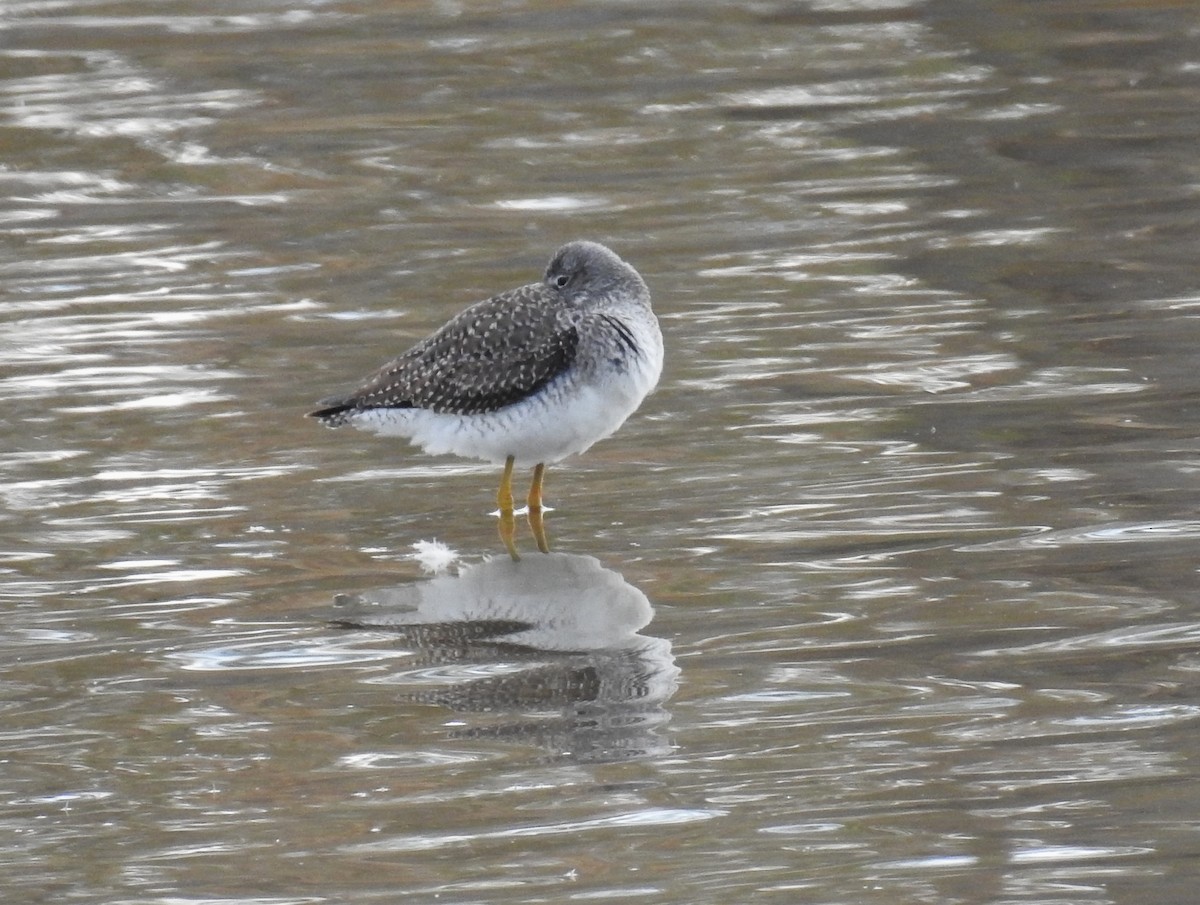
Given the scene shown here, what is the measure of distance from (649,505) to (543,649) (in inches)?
70.6

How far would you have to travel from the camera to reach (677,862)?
20.9 ft

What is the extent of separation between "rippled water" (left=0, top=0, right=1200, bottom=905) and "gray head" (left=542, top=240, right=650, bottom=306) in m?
0.93

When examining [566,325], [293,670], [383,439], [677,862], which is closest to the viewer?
[677,862]

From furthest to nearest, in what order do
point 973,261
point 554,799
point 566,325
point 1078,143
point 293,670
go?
point 1078,143
point 973,261
point 566,325
point 293,670
point 554,799

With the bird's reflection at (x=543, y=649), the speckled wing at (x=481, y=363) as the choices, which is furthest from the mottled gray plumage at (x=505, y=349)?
the bird's reflection at (x=543, y=649)

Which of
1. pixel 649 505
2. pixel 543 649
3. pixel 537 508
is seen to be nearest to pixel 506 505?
pixel 537 508

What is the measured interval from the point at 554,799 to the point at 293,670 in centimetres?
175

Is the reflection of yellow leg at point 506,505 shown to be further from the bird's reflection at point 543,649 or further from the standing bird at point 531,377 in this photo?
the bird's reflection at point 543,649

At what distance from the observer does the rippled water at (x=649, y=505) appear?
6676 mm

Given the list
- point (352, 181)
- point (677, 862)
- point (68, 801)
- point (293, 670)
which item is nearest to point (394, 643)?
point (293, 670)

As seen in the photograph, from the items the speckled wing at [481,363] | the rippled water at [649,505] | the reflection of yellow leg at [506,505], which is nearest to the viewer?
the rippled water at [649,505]

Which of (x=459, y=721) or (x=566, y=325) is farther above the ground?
(x=566, y=325)

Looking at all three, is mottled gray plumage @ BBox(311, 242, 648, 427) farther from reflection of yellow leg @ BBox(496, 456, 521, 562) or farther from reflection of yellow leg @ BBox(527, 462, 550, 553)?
reflection of yellow leg @ BBox(527, 462, 550, 553)

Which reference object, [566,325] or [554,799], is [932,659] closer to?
[554,799]
